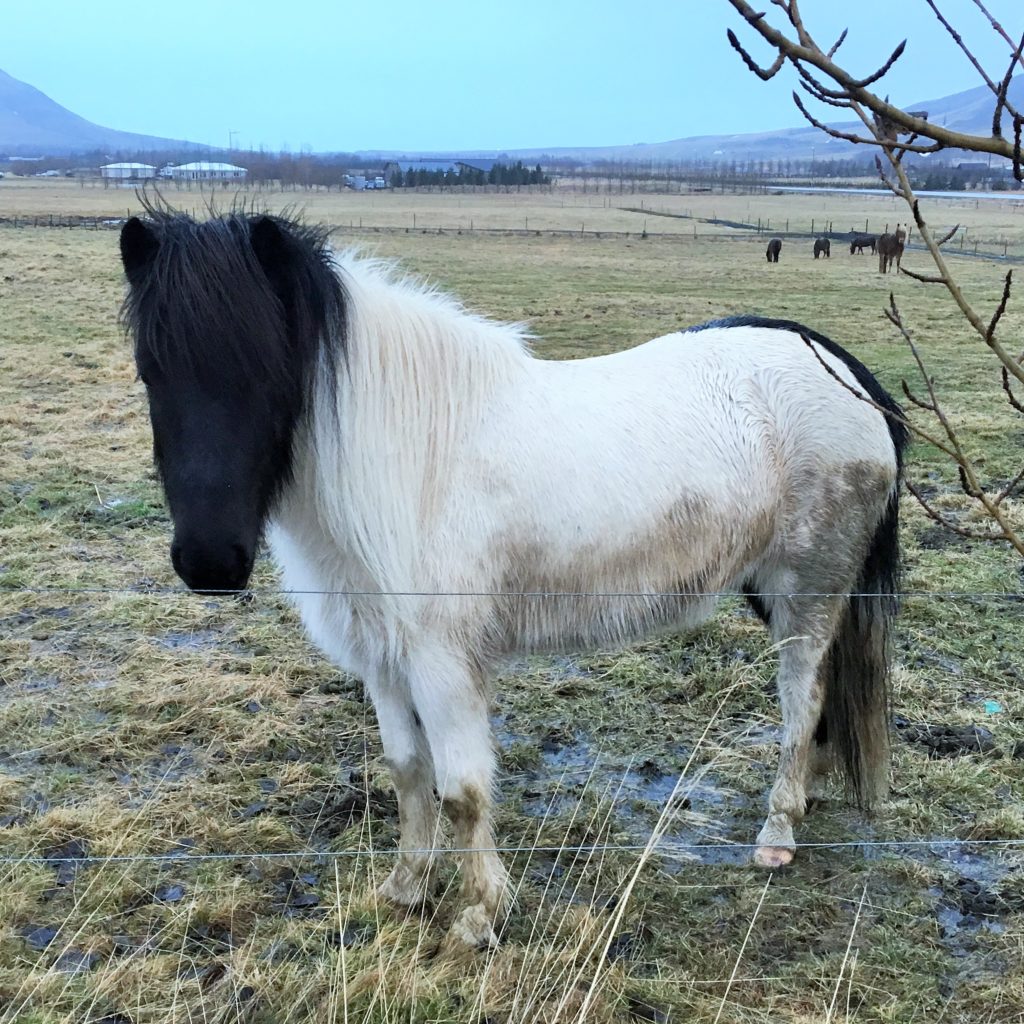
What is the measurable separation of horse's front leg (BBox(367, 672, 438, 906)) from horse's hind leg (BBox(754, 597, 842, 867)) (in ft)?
4.14

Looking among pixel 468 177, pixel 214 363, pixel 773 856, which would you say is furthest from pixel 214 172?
pixel 773 856

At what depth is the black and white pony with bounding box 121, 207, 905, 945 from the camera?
7.73 ft

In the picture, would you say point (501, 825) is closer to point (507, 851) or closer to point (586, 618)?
point (507, 851)

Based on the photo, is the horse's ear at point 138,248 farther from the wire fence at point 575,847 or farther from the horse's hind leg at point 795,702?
the horse's hind leg at point 795,702

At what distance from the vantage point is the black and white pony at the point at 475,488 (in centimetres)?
236

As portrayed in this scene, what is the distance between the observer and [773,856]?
341cm

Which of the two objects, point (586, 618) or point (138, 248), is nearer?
point (138, 248)

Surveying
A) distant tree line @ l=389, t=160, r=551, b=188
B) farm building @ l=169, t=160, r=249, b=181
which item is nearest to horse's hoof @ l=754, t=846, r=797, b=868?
farm building @ l=169, t=160, r=249, b=181

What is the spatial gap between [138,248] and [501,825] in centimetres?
248

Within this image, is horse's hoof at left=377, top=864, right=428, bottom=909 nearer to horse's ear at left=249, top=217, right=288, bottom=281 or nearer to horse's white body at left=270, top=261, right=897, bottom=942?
horse's white body at left=270, top=261, right=897, bottom=942

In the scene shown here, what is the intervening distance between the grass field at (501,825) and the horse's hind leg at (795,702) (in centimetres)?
13

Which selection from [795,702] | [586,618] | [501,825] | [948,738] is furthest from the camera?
[948,738]

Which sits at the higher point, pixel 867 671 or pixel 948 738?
pixel 867 671

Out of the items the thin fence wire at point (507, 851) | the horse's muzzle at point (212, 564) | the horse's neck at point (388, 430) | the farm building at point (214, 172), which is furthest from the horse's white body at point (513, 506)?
the farm building at point (214, 172)
